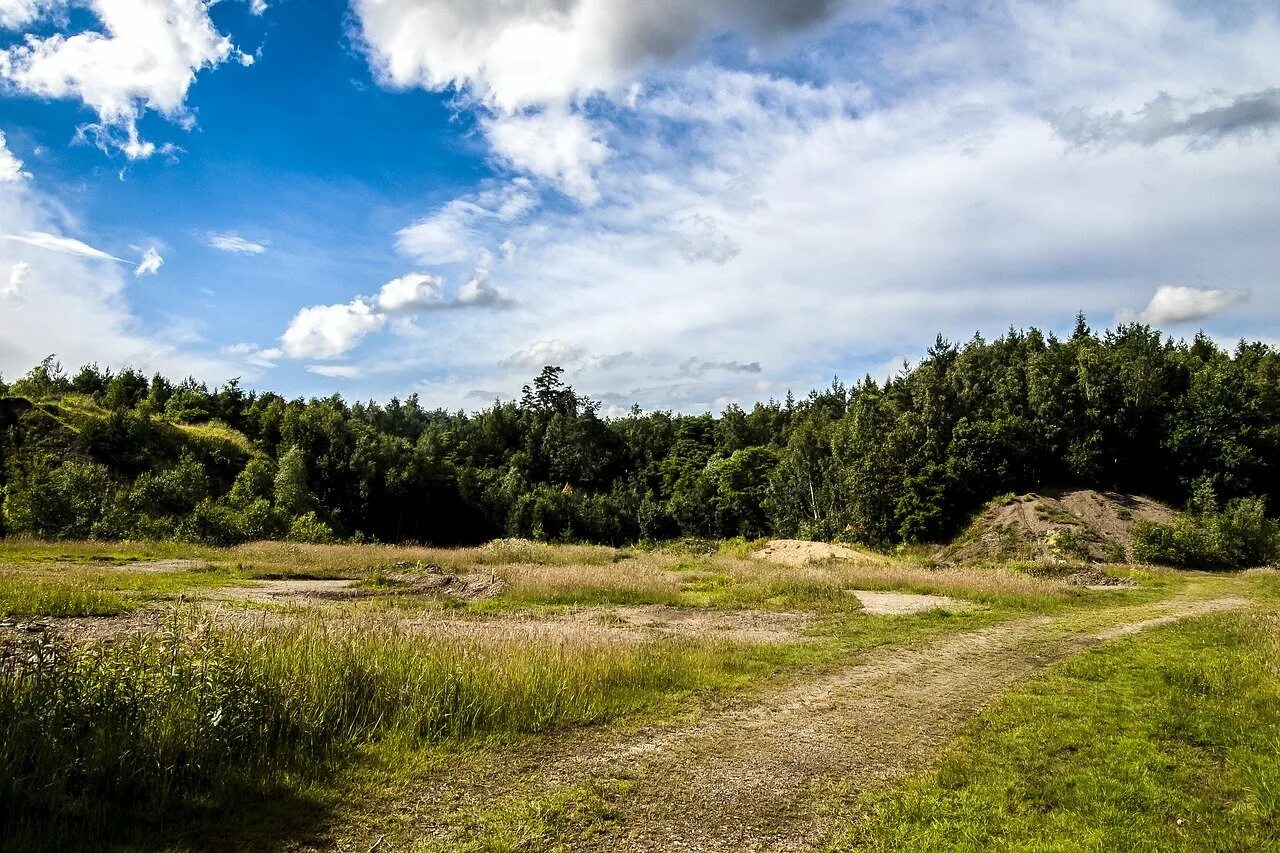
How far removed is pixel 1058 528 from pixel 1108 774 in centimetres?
5438

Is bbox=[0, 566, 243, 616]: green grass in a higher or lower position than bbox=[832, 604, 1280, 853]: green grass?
Result: higher

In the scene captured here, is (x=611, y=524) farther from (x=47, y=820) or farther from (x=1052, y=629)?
(x=47, y=820)

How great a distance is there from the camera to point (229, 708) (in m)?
7.16

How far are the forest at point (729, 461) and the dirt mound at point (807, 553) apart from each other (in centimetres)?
1861

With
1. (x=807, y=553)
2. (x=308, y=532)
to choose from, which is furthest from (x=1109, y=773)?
(x=308, y=532)

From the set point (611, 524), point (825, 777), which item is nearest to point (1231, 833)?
point (825, 777)

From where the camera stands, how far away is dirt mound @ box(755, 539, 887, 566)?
150 feet

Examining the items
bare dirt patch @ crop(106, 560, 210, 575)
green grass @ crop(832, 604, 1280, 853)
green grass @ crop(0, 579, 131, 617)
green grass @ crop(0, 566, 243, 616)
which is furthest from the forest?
green grass @ crop(832, 604, 1280, 853)

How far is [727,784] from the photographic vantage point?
23.9 feet

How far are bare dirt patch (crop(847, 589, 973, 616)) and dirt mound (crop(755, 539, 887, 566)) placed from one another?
1441 cm

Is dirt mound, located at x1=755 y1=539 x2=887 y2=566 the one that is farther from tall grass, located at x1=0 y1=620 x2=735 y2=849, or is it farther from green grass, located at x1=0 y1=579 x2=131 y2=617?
green grass, located at x1=0 y1=579 x2=131 y2=617

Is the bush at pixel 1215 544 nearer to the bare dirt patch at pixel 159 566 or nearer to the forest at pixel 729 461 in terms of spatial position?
the forest at pixel 729 461

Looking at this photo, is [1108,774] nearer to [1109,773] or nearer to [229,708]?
[1109,773]

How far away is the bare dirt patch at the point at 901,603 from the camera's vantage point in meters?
22.9
